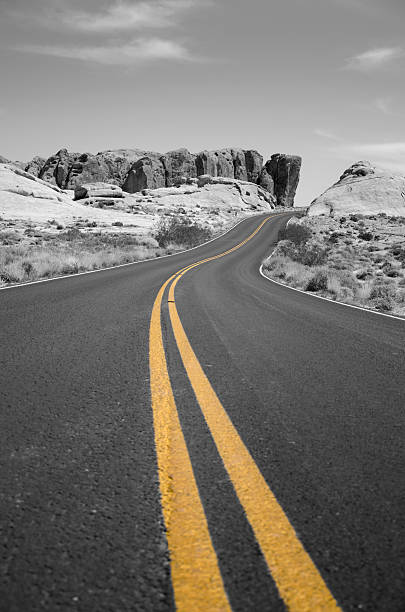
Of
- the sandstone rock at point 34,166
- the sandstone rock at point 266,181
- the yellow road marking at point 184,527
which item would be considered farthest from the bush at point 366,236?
the sandstone rock at point 34,166

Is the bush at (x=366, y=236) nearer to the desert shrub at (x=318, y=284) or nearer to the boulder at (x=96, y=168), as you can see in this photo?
the desert shrub at (x=318, y=284)

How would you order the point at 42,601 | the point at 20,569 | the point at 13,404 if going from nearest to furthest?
the point at 42,601, the point at 20,569, the point at 13,404

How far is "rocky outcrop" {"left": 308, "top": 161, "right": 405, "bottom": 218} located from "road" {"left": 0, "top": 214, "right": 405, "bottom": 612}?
53.6 m

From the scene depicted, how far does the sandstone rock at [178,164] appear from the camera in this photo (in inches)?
5448

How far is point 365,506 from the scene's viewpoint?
1.77 m

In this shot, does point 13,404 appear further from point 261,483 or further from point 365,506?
point 365,506

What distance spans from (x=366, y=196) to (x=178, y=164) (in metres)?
96.7

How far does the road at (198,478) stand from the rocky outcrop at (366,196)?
5361cm

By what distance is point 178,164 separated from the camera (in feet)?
459

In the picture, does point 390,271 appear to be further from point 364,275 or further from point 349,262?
point 349,262

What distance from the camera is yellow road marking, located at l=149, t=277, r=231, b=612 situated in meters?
1.25

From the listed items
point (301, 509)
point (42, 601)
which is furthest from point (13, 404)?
point (301, 509)

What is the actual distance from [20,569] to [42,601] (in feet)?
0.57

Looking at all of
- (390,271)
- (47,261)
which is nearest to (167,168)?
(390,271)
